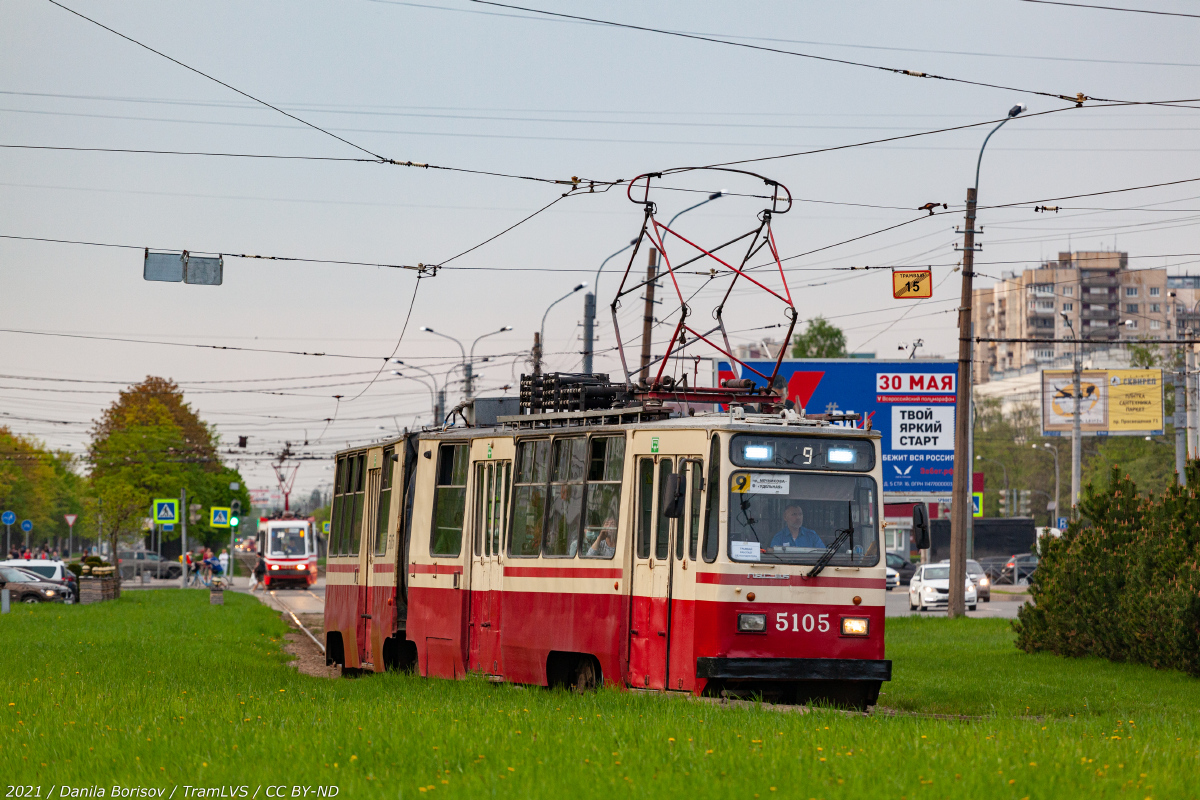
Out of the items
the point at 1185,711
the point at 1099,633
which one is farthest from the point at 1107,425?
the point at 1185,711

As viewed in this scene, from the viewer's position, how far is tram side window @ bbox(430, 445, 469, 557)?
16.5 meters

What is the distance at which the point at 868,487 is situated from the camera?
44.2 ft

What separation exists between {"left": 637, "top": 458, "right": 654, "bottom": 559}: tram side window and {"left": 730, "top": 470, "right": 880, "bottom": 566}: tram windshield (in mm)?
899

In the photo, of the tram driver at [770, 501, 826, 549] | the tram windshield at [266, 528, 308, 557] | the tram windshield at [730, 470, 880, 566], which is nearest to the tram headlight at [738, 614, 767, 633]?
the tram windshield at [730, 470, 880, 566]

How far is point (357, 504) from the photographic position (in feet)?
66.2

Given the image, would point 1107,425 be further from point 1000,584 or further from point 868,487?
point 868,487

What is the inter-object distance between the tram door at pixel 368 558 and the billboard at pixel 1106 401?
54.6 meters

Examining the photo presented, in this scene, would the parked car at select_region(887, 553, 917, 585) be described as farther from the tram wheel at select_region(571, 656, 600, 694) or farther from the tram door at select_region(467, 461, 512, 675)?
the tram wheel at select_region(571, 656, 600, 694)

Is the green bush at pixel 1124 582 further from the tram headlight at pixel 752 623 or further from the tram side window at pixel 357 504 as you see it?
the tram side window at pixel 357 504

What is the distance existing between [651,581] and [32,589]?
115 feet

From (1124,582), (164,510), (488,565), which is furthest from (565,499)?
(164,510)

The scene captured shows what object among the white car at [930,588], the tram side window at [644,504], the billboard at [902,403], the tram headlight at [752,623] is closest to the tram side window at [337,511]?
the tram side window at [644,504]

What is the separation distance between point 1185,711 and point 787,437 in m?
5.32

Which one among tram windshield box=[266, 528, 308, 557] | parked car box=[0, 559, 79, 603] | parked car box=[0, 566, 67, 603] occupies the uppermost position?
tram windshield box=[266, 528, 308, 557]
